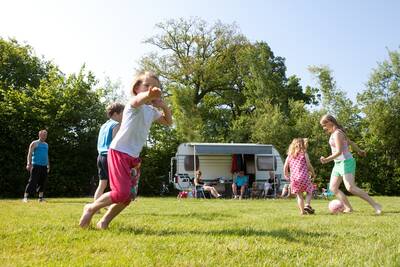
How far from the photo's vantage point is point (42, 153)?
10.7 metres

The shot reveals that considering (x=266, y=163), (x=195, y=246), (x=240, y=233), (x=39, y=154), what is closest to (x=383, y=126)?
(x=266, y=163)

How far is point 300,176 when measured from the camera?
7555mm

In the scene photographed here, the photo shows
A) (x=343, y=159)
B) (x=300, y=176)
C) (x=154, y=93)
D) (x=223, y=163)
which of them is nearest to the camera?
(x=154, y=93)

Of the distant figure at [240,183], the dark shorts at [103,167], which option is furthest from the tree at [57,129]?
the dark shorts at [103,167]

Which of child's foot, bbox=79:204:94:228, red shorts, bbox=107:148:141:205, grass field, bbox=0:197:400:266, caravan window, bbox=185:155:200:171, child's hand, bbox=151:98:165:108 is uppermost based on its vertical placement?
caravan window, bbox=185:155:200:171

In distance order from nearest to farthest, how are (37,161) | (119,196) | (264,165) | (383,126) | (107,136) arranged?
(119,196)
(107,136)
(37,161)
(264,165)
(383,126)

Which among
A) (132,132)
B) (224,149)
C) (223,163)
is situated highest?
(224,149)

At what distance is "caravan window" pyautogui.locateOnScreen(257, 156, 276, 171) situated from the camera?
19.3 metres

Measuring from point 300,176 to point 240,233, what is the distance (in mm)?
3690

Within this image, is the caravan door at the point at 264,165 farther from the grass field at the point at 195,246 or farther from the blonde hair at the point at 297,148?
the grass field at the point at 195,246

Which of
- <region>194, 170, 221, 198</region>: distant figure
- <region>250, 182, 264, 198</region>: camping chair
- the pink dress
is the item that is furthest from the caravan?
the pink dress

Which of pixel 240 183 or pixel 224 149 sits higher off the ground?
pixel 224 149

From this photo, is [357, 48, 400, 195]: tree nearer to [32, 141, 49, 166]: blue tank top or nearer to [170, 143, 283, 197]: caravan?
[170, 143, 283, 197]: caravan

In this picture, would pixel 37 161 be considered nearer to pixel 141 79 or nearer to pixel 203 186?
pixel 141 79
